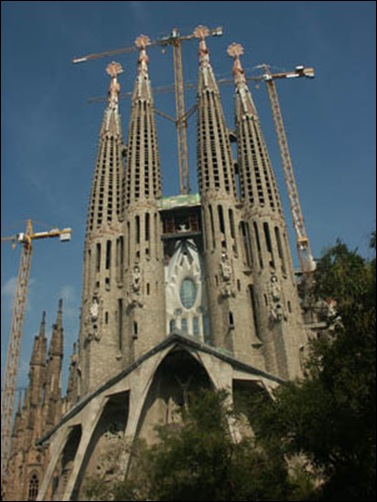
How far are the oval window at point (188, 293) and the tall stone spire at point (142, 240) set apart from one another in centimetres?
176

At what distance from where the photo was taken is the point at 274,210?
41.1 m

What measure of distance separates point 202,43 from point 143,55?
570 centimetres

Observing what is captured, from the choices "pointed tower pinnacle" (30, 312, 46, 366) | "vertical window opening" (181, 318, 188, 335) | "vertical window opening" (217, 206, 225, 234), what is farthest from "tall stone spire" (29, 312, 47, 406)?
"vertical window opening" (217, 206, 225, 234)

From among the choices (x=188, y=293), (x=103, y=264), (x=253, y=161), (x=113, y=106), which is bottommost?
(x=188, y=293)

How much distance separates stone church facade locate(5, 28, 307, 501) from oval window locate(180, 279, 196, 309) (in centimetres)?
8

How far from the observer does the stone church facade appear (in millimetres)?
32844

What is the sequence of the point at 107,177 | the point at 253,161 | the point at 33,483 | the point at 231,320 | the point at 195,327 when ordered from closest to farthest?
the point at 231,320
the point at 195,327
the point at 253,161
the point at 107,177
the point at 33,483

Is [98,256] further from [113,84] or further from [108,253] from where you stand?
[113,84]

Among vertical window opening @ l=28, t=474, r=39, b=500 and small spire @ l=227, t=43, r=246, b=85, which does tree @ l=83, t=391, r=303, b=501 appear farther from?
small spire @ l=227, t=43, r=246, b=85

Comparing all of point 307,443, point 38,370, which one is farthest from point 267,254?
point 38,370

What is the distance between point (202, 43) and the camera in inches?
2120

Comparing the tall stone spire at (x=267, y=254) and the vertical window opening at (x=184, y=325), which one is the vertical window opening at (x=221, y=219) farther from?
the vertical window opening at (x=184, y=325)

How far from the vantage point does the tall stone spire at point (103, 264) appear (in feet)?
122

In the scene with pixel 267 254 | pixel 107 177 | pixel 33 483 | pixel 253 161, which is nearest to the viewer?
pixel 267 254
